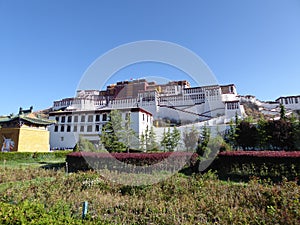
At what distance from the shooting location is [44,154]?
62.6 feet

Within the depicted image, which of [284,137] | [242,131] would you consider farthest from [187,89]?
[284,137]

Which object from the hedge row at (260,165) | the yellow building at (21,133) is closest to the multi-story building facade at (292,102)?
the hedge row at (260,165)

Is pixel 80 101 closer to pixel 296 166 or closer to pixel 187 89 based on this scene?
pixel 187 89

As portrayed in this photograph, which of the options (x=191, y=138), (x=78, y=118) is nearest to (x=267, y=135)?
(x=191, y=138)

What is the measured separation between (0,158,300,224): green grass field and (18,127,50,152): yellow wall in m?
16.5

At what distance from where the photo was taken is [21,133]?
20.5m

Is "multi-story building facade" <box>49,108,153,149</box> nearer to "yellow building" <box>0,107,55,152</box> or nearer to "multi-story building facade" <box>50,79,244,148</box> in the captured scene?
"multi-story building facade" <box>50,79,244,148</box>

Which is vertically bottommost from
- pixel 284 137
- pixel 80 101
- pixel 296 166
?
pixel 296 166

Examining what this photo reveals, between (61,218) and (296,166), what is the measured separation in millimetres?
9391

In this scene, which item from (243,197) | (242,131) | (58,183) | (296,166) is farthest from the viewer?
(242,131)

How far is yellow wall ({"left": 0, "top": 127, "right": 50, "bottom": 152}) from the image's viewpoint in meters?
20.2

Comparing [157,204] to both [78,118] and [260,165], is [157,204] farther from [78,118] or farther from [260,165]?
[78,118]

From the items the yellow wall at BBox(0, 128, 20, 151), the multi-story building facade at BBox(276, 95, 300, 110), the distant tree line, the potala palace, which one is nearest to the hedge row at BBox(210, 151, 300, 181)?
the distant tree line

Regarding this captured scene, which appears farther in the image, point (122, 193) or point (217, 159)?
point (217, 159)
